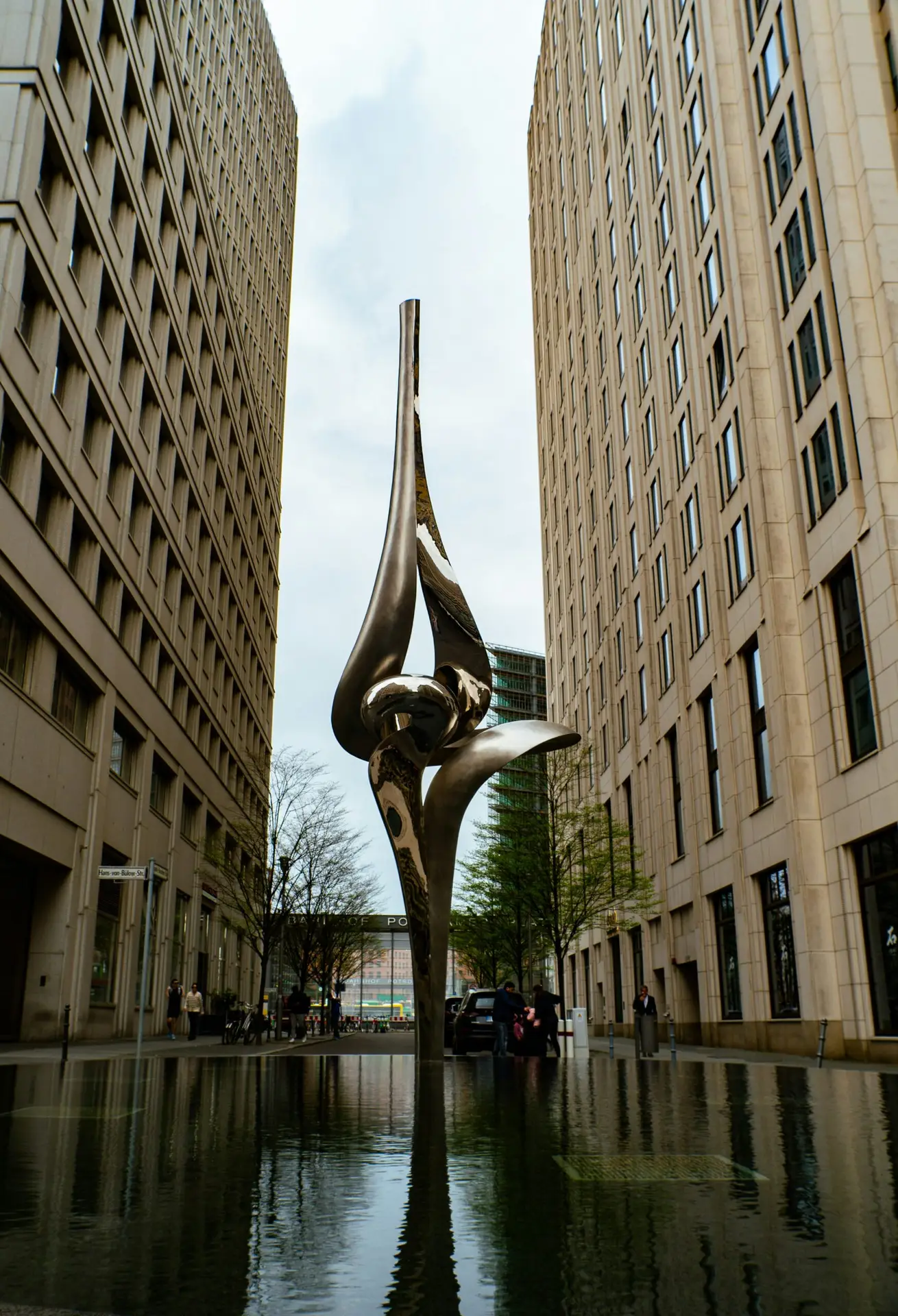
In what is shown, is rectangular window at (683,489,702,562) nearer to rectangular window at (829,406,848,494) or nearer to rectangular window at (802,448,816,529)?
rectangular window at (802,448,816,529)

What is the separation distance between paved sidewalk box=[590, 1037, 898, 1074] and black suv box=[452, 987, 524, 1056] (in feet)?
8.49

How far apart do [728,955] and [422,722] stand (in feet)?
63.0

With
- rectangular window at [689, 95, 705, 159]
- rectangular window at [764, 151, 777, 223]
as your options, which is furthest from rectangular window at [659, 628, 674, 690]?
rectangular window at [689, 95, 705, 159]

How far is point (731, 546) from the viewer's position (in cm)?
3059

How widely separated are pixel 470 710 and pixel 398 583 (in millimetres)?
2276

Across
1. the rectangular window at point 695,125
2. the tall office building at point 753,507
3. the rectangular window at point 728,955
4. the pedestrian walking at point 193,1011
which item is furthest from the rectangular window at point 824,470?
the pedestrian walking at point 193,1011

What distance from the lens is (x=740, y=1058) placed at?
74.6ft

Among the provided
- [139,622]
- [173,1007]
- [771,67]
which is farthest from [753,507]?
[173,1007]

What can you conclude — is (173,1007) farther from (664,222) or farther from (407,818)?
(664,222)

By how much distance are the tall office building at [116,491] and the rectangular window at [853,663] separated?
55.6ft

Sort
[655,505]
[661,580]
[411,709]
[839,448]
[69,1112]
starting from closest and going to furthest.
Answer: [69,1112] → [411,709] → [839,448] → [661,580] → [655,505]

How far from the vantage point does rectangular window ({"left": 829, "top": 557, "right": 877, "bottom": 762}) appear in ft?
72.4

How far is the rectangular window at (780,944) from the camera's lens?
25406mm

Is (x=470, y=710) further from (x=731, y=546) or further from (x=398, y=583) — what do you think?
(x=731, y=546)
